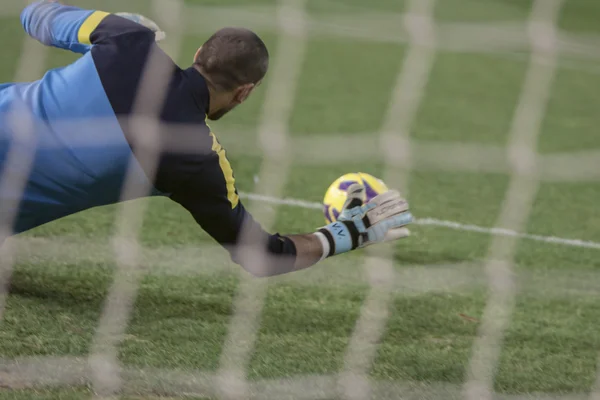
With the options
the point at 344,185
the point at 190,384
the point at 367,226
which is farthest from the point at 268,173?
the point at 190,384

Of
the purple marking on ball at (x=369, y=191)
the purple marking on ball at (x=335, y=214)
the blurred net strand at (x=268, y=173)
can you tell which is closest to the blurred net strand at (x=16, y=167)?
the blurred net strand at (x=268, y=173)

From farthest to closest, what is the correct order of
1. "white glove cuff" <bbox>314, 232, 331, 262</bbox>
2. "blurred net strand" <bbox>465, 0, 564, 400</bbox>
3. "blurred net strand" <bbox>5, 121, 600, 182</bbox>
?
"blurred net strand" <bbox>5, 121, 600, 182</bbox> → "white glove cuff" <bbox>314, 232, 331, 262</bbox> → "blurred net strand" <bbox>465, 0, 564, 400</bbox>

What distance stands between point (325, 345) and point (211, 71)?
0.97m

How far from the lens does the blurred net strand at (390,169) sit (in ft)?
9.39

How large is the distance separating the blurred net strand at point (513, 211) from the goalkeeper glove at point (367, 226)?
491mm

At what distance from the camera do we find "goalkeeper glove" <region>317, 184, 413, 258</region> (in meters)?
3.21

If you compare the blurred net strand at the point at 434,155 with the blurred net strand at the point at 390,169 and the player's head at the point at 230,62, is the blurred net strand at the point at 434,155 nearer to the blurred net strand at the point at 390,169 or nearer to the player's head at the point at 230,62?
the blurred net strand at the point at 390,169

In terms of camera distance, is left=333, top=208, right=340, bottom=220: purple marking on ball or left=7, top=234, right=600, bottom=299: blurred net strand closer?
left=7, top=234, right=600, bottom=299: blurred net strand

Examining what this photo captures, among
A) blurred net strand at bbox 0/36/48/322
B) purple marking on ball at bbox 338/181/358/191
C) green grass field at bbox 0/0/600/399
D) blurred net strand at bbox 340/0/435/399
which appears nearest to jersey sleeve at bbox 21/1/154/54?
blurred net strand at bbox 0/36/48/322

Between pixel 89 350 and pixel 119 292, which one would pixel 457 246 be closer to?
pixel 119 292

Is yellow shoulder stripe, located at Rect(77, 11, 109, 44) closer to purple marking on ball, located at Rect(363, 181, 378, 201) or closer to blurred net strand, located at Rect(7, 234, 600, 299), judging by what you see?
blurred net strand, located at Rect(7, 234, 600, 299)

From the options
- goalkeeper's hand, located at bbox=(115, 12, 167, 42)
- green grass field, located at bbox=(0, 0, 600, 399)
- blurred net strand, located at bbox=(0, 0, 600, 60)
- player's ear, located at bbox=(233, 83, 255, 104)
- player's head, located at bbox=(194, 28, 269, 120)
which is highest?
blurred net strand, located at bbox=(0, 0, 600, 60)

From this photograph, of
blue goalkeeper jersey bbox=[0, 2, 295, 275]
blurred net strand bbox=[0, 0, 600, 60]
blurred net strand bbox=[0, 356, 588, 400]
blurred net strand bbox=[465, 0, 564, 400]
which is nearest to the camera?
blurred net strand bbox=[0, 356, 588, 400]

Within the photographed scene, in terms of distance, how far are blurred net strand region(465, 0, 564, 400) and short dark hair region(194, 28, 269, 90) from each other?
119cm
